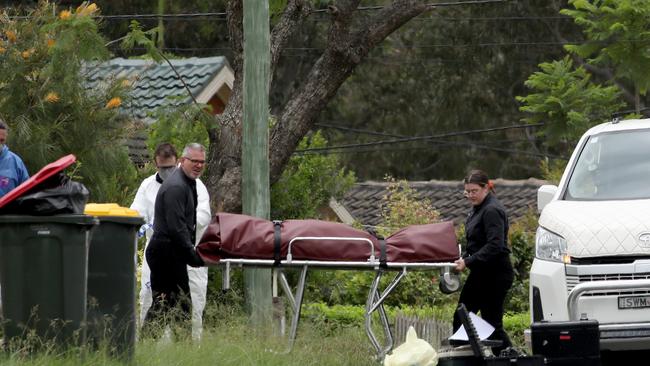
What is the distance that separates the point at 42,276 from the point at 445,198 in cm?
2800

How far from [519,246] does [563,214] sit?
8241mm

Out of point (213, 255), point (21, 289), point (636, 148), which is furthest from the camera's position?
point (636, 148)

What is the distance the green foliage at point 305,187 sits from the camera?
17.6m

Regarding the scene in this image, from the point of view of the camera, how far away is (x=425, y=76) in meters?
44.5

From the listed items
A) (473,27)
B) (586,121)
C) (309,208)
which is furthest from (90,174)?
(473,27)

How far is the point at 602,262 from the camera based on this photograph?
1053 cm

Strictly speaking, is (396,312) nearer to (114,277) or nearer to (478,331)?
(478,331)

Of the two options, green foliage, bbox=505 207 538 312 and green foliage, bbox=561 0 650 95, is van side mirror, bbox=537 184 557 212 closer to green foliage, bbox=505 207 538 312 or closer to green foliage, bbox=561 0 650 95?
green foliage, bbox=505 207 538 312

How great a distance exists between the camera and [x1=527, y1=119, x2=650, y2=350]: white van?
10344 millimetres

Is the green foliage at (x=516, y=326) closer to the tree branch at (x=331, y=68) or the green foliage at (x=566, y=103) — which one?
the tree branch at (x=331, y=68)

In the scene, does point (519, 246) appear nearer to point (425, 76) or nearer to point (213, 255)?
point (213, 255)

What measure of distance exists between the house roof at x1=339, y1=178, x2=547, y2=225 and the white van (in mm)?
23833

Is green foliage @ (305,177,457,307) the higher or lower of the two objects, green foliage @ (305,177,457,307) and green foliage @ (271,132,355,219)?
the lower

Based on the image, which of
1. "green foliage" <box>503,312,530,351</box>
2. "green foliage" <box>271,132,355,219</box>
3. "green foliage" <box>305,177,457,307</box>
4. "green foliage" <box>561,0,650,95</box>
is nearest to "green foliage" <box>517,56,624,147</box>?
"green foliage" <box>561,0,650,95</box>
